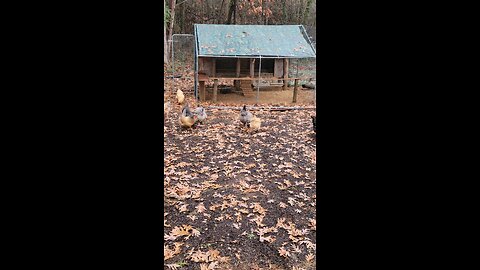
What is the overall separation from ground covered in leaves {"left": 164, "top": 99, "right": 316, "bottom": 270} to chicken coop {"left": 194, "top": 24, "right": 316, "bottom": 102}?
13.5ft

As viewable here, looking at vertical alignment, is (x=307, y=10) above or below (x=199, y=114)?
above

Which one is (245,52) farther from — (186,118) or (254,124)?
(186,118)

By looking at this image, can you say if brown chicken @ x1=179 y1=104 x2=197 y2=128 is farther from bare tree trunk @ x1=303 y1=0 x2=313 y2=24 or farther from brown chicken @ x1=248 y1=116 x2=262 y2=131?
bare tree trunk @ x1=303 y1=0 x2=313 y2=24

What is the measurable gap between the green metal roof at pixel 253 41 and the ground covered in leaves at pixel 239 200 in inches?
167

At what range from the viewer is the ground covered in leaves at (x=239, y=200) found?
4.48 m

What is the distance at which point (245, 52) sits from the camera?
1371 cm

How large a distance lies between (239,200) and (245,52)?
342 inches

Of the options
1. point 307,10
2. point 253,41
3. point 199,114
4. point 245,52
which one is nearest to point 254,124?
point 199,114

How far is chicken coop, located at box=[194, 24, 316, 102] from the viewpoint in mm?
13734

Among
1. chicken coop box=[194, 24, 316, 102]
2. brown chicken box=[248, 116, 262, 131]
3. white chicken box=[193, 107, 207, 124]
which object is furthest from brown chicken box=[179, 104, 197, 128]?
chicken coop box=[194, 24, 316, 102]

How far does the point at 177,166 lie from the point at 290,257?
371 centimetres

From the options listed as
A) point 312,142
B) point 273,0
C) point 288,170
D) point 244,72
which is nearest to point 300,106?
point 244,72
